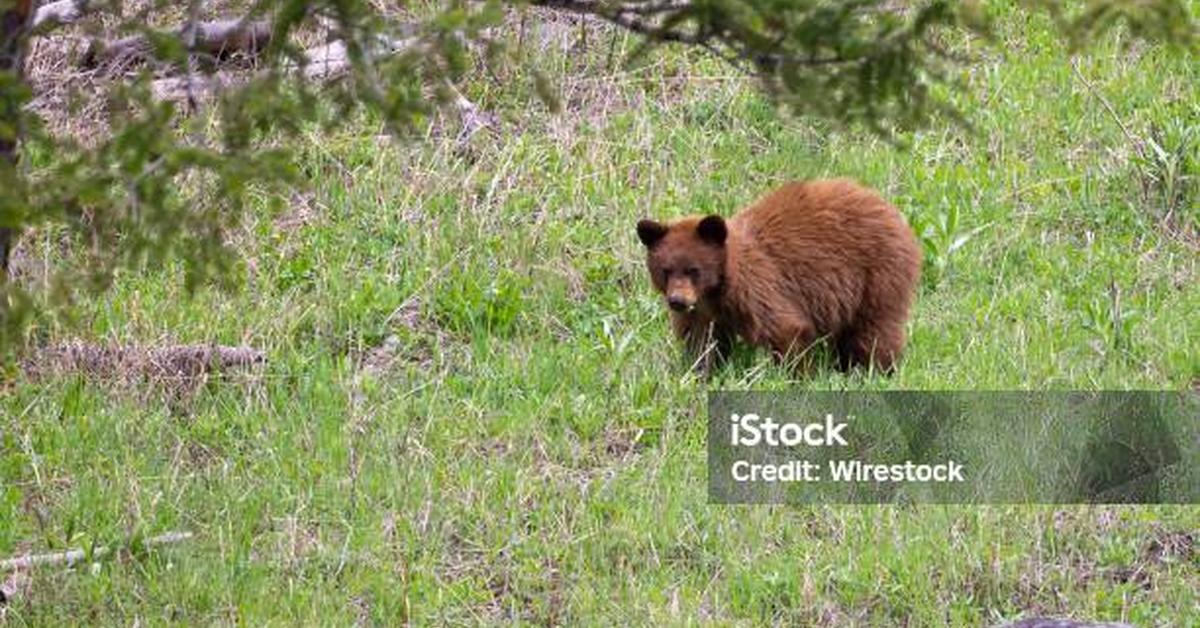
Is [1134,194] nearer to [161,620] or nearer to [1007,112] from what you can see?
[1007,112]

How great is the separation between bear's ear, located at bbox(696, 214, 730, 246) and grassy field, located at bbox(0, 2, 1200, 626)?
53 cm

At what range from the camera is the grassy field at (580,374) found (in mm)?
6777

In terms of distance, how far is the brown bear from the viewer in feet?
27.8

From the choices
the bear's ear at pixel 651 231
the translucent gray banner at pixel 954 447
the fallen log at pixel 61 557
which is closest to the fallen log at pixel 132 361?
the fallen log at pixel 61 557

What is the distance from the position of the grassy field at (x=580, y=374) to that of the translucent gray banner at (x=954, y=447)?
0.13 meters

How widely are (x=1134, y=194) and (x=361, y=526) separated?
15.1 feet

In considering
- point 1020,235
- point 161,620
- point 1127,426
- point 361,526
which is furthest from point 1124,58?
point 161,620

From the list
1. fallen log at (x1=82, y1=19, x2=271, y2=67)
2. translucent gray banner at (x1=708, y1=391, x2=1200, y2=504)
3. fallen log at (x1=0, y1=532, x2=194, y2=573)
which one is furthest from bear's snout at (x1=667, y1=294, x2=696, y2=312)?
fallen log at (x1=82, y1=19, x2=271, y2=67)

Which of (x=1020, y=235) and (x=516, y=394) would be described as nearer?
(x=516, y=394)

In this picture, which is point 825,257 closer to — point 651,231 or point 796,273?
point 796,273

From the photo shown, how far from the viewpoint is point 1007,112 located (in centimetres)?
1077

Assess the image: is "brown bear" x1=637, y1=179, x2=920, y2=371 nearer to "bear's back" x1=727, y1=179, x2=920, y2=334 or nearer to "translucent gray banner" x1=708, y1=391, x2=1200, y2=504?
"bear's back" x1=727, y1=179, x2=920, y2=334

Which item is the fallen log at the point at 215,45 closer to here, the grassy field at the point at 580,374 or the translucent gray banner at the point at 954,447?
the grassy field at the point at 580,374

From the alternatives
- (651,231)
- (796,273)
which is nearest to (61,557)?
(651,231)
